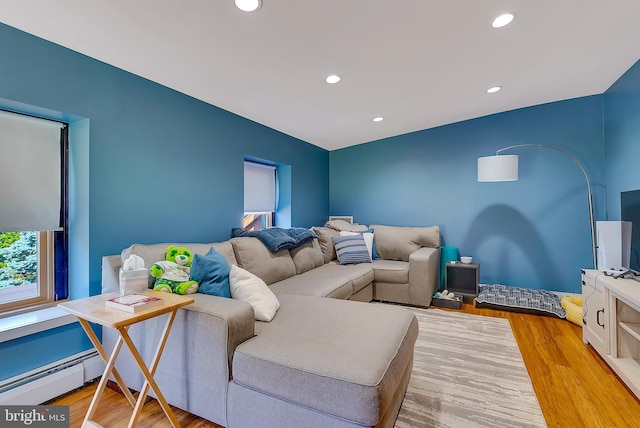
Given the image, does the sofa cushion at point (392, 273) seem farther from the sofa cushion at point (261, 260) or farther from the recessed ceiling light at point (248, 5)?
the recessed ceiling light at point (248, 5)

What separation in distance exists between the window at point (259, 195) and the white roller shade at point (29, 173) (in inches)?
71.3

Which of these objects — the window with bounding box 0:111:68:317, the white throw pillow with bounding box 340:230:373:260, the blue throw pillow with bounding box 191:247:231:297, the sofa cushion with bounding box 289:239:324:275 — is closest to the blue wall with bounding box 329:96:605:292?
the white throw pillow with bounding box 340:230:373:260

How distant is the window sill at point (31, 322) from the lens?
5.22 feet

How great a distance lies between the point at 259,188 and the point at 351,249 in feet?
4.71

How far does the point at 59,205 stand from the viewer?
1.95 meters

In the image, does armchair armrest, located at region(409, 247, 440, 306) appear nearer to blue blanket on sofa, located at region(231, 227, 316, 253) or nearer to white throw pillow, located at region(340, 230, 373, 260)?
white throw pillow, located at region(340, 230, 373, 260)

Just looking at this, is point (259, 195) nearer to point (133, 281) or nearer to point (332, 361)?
point (133, 281)

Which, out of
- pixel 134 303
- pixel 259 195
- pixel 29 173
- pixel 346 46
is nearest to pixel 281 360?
pixel 134 303

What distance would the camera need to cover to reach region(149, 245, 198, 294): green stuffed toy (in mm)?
1736

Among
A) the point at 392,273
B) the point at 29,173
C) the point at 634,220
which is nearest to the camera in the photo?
the point at 29,173

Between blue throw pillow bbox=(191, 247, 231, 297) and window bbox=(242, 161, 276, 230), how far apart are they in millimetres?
1677

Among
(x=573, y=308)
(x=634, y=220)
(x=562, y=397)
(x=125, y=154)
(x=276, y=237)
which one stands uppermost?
(x=125, y=154)

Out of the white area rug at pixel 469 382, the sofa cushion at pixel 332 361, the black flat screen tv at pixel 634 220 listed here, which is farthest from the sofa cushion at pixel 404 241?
the sofa cushion at pixel 332 361

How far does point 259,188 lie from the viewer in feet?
12.3
